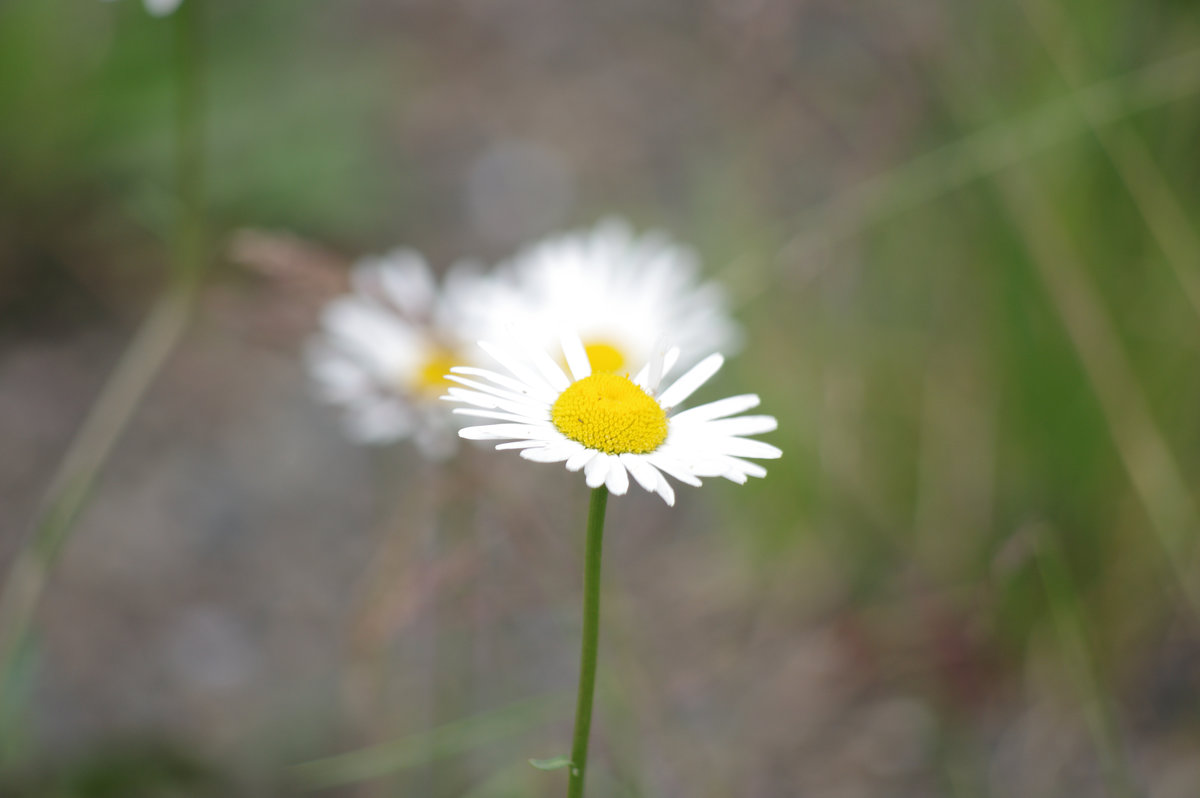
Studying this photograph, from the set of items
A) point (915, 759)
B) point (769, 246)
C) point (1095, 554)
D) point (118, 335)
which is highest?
point (118, 335)

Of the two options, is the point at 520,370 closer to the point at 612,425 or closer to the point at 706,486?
the point at 612,425

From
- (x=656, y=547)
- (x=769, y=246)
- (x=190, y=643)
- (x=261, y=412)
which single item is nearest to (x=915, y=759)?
(x=656, y=547)

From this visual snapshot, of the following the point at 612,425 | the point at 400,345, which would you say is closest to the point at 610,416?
the point at 612,425

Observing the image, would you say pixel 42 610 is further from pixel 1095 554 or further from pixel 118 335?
pixel 1095 554

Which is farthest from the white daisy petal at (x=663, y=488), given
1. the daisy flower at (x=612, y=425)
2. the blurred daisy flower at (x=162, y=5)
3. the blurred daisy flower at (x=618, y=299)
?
the blurred daisy flower at (x=162, y=5)

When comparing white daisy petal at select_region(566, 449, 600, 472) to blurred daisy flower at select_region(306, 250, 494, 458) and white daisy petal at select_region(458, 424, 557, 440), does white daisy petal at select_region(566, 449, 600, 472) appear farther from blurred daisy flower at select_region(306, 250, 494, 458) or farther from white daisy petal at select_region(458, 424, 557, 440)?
blurred daisy flower at select_region(306, 250, 494, 458)

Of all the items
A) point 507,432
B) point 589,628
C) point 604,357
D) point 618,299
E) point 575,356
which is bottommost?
point 589,628
